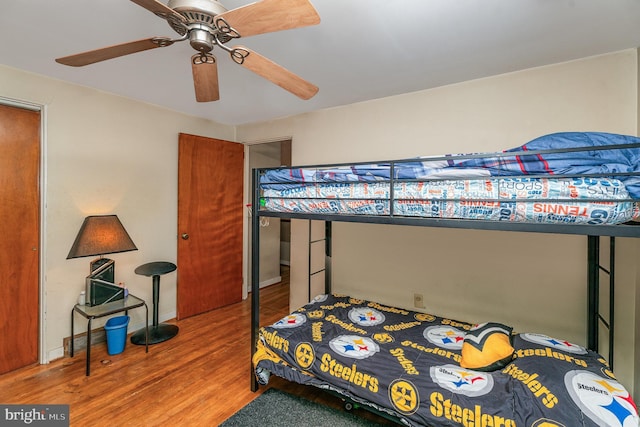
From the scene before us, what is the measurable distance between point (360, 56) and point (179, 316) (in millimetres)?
3184

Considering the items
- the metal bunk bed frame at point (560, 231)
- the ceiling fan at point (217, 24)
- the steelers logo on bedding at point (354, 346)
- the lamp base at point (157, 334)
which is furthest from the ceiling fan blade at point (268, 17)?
the lamp base at point (157, 334)

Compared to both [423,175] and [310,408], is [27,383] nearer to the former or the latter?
[310,408]

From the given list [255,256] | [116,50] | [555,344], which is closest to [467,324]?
A: [555,344]

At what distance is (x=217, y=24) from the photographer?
1.20m

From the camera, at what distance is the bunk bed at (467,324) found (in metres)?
1.23

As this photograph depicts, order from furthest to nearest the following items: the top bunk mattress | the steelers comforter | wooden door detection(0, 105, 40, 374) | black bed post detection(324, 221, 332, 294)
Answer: black bed post detection(324, 221, 332, 294) → wooden door detection(0, 105, 40, 374) → the steelers comforter → the top bunk mattress

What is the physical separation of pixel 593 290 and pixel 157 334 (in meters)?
3.65

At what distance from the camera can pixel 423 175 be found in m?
1.56

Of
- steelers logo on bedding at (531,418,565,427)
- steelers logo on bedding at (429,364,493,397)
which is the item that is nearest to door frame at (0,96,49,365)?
steelers logo on bedding at (429,364,493,397)

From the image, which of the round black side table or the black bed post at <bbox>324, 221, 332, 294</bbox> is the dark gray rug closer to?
the black bed post at <bbox>324, 221, 332, 294</bbox>

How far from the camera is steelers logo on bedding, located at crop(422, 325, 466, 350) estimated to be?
194 centimetres

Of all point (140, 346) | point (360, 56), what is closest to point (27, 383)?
point (140, 346)

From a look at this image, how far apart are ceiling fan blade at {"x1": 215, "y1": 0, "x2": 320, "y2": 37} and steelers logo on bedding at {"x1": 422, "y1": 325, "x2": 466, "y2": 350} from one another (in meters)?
1.99

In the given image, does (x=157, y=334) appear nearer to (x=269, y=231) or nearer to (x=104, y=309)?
(x=104, y=309)
